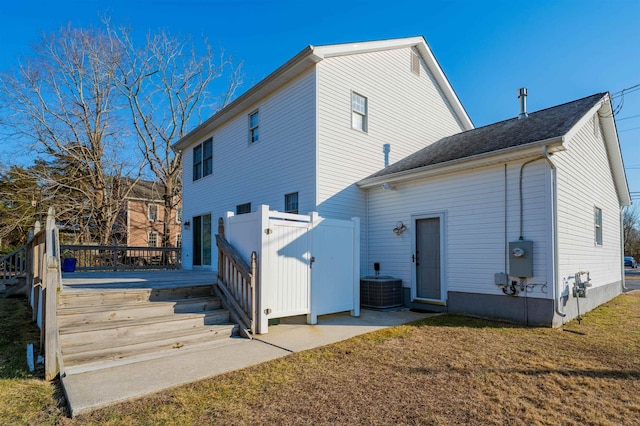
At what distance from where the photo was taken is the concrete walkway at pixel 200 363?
3.31m

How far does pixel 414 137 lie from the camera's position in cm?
1102

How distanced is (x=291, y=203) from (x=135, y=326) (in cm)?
516

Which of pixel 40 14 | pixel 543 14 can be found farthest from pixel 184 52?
pixel 543 14

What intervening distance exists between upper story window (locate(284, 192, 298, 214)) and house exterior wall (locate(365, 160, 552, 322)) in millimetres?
2458

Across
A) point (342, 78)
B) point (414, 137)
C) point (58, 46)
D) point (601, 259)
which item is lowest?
point (601, 259)

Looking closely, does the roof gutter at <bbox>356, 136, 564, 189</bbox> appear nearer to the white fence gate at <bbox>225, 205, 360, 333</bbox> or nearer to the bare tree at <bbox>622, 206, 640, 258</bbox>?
the white fence gate at <bbox>225, 205, 360, 333</bbox>

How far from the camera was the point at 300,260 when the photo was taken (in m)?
6.18

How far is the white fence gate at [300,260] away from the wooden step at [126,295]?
1.08m

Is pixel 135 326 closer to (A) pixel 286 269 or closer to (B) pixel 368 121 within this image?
(A) pixel 286 269

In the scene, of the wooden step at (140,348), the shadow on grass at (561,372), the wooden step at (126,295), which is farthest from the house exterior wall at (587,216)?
the wooden step at (126,295)

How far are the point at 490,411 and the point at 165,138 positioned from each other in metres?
23.7

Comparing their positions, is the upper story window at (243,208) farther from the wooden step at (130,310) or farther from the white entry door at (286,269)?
the wooden step at (130,310)

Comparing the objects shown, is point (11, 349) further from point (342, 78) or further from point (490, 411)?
point (342, 78)

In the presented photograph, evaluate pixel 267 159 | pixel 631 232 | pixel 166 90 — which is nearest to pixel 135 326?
pixel 267 159
